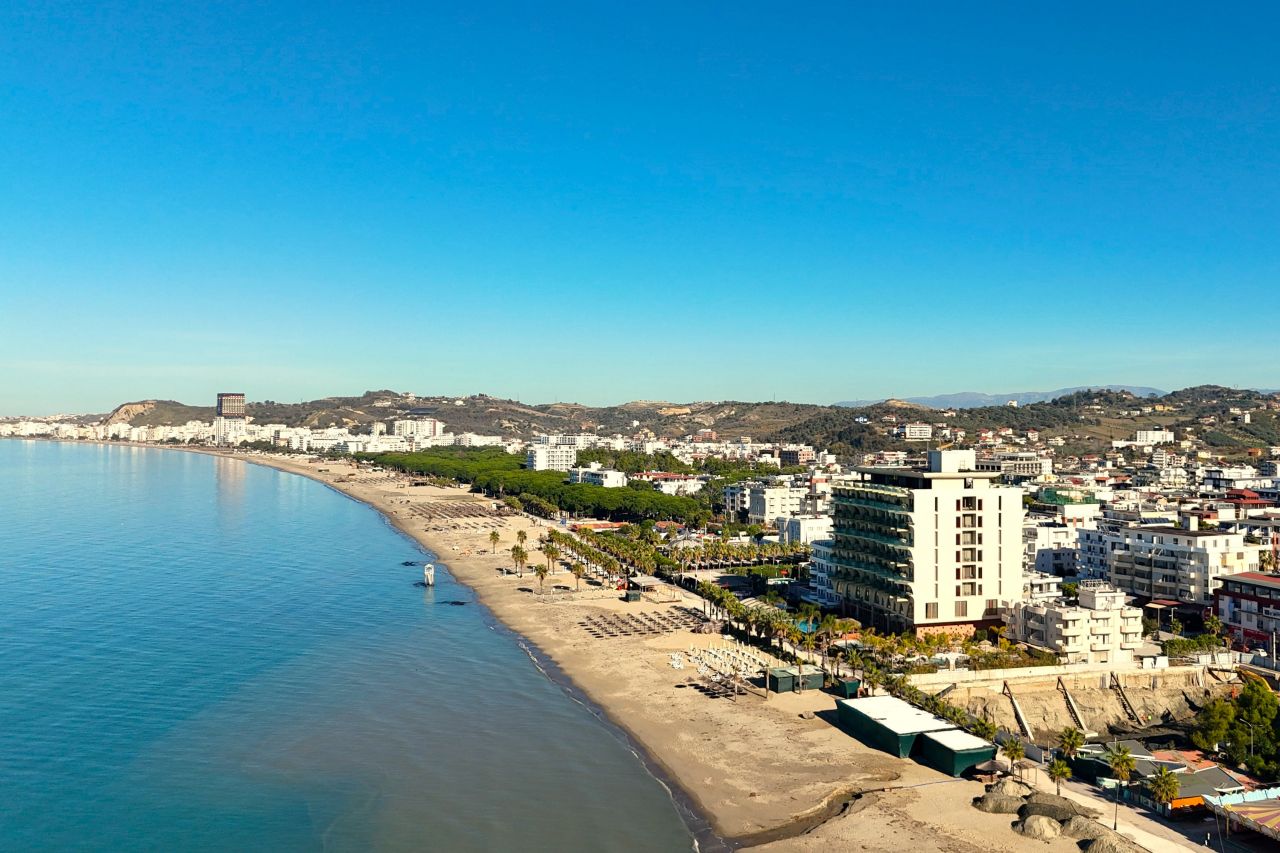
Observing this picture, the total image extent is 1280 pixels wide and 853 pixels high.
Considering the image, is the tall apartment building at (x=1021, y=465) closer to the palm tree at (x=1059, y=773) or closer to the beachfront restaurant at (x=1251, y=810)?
the palm tree at (x=1059, y=773)

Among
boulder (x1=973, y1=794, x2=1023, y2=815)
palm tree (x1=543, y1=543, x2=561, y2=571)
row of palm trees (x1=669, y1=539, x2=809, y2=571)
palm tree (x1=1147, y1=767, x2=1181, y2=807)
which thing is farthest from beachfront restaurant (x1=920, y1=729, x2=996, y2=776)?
palm tree (x1=543, y1=543, x2=561, y2=571)

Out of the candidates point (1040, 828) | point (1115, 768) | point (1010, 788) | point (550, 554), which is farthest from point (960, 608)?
point (550, 554)

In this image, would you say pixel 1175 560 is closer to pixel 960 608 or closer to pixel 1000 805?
pixel 960 608

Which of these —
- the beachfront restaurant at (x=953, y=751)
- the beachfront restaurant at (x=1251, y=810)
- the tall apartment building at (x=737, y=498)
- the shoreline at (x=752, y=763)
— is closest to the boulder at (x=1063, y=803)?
the shoreline at (x=752, y=763)

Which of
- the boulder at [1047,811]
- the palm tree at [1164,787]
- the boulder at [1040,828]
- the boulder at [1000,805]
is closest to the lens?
the boulder at [1040,828]

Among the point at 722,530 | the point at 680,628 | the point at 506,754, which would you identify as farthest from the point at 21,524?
the point at 506,754

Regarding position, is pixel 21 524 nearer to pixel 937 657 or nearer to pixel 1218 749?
pixel 937 657
